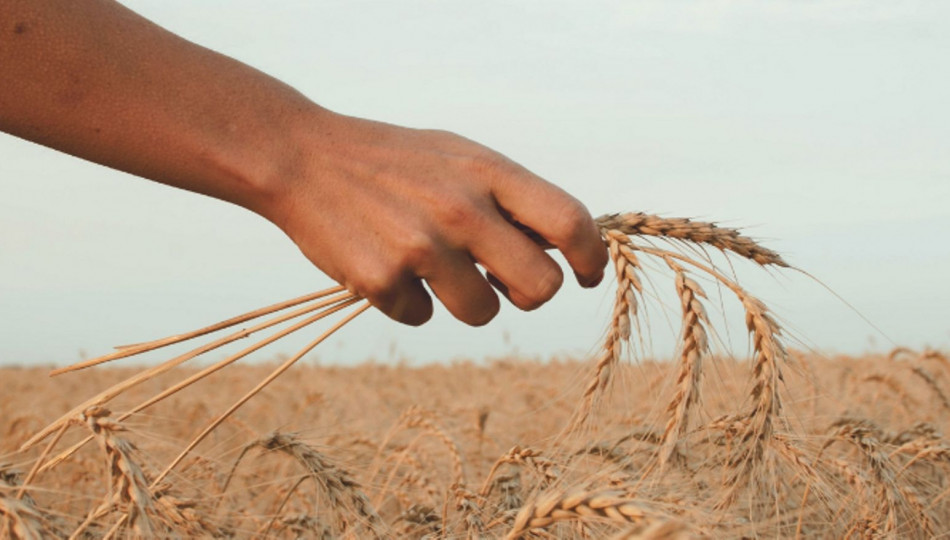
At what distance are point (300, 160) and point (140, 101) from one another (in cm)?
28

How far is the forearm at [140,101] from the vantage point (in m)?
1.53

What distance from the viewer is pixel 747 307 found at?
1.84 metres

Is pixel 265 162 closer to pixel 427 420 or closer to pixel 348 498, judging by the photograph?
pixel 348 498

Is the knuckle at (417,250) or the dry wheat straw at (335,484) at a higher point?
the knuckle at (417,250)

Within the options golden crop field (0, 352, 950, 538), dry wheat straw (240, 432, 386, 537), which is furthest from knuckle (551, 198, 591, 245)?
dry wheat straw (240, 432, 386, 537)

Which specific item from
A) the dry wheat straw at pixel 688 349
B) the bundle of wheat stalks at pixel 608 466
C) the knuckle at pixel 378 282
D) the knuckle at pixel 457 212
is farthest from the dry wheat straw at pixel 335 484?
the knuckle at pixel 457 212

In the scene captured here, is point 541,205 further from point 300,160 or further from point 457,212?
point 300,160

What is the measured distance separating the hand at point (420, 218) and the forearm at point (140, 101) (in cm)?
6

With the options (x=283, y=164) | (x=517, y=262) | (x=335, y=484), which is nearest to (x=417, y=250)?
(x=517, y=262)

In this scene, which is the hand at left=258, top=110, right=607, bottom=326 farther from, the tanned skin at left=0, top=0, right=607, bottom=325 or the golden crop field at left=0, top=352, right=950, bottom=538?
the golden crop field at left=0, top=352, right=950, bottom=538

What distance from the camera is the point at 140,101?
156cm

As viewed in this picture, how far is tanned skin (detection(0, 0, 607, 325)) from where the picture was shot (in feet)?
4.75

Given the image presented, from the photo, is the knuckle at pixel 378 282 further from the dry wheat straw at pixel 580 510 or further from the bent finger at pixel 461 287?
the dry wheat straw at pixel 580 510

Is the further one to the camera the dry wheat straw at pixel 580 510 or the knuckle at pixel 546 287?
the knuckle at pixel 546 287
